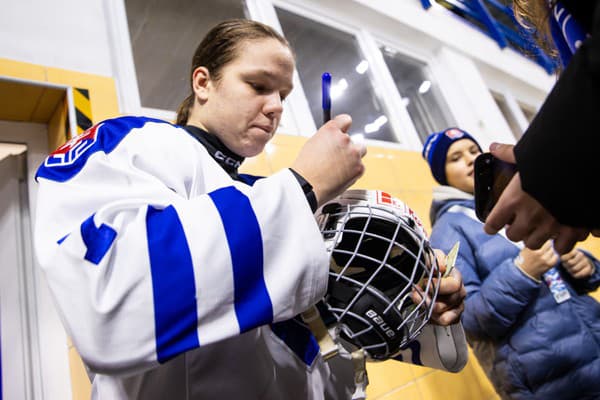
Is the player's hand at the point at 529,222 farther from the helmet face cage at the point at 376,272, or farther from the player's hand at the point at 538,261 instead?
the player's hand at the point at 538,261

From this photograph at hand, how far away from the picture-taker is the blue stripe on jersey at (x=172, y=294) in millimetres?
330

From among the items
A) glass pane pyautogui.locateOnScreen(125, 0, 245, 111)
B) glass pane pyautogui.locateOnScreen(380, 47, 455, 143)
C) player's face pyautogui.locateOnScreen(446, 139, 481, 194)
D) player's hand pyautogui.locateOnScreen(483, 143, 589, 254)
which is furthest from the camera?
glass pane pyautogui.locateOnScreen(380, 47, 455, 143)

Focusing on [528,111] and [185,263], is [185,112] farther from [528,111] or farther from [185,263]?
[528,111]

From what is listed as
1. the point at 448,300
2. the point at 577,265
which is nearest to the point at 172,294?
the point at 448,300

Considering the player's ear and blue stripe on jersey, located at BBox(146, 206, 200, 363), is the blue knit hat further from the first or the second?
blue stripe on jersey, located at BBox(146, 206, 200, 363)

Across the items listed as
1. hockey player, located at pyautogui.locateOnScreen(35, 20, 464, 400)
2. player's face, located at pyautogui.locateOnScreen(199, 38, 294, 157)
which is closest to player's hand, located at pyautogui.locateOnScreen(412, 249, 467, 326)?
hockey player, located at pyautogui.locateOnScreen(35, 20, 464, 400)

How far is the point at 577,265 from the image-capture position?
44.4 inches

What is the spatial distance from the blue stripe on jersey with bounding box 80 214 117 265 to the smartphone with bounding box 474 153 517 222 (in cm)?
54

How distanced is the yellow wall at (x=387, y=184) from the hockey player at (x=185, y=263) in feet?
2.06

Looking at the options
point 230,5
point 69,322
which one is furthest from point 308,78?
point 69,322

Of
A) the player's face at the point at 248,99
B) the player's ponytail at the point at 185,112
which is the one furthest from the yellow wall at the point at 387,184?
the player's face at the point at 248,99

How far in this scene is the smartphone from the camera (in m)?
0.50

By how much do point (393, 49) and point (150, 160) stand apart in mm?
2751

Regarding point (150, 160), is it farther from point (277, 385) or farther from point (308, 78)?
point (308, 78)
